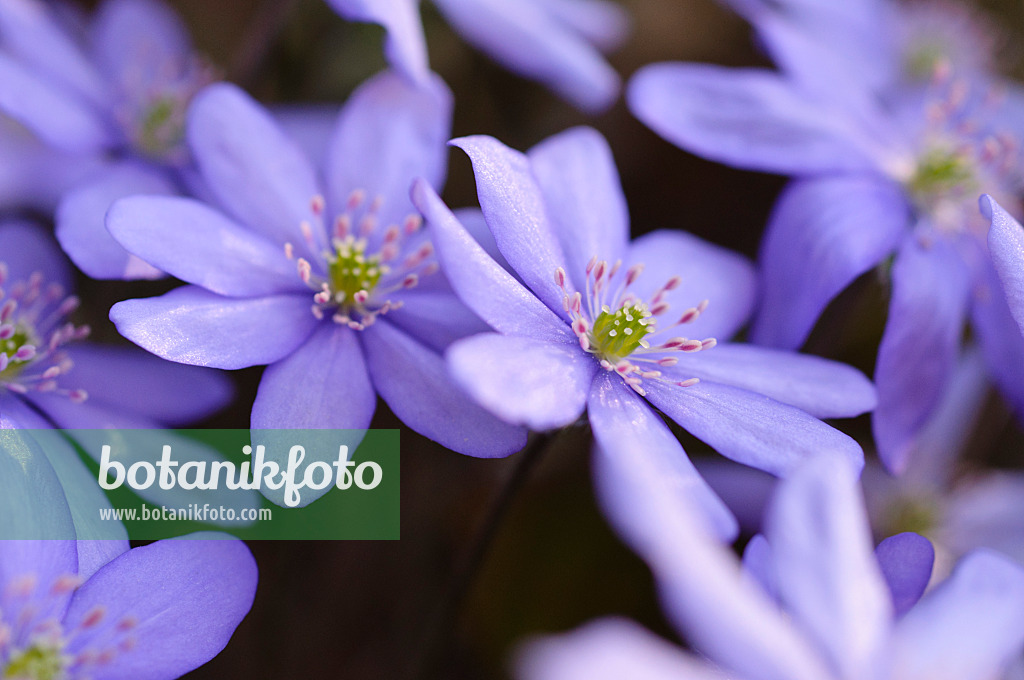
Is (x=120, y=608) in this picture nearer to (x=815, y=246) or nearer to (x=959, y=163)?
(x=815, y=246)

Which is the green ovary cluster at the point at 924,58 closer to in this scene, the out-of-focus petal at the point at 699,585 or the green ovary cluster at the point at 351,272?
the green ovary cluster at the point at 351,272

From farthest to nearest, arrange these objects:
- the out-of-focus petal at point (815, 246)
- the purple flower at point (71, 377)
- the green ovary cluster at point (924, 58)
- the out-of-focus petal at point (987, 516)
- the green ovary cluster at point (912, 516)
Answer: the green ovary cluster at point (924, 58), the green ovary cluster at point (912, 516), the out-of-focus petal at point (987, 516), the out-of-focus petal at point (815, 246), the purple flower at point (71, 377)

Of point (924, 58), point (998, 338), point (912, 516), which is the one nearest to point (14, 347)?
point (998, 338)

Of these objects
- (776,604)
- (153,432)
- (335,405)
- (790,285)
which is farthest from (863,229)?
(153,432)

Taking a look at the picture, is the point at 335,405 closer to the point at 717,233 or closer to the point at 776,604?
the point at 776,604

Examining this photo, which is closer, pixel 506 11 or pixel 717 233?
pixel 506 11

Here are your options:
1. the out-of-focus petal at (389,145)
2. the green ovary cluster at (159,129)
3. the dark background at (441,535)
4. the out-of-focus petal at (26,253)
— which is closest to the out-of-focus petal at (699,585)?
the dark background at (441,535)

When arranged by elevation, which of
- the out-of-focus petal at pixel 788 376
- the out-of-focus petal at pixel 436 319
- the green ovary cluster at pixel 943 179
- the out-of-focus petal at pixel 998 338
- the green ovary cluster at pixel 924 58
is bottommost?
the out-of-focus petal at pixel 436 319

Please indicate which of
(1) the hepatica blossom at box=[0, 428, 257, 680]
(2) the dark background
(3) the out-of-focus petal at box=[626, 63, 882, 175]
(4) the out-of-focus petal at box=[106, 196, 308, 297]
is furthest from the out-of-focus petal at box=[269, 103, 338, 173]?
(1) the hepatica blossom at box=[0, 428, 257, 680]
